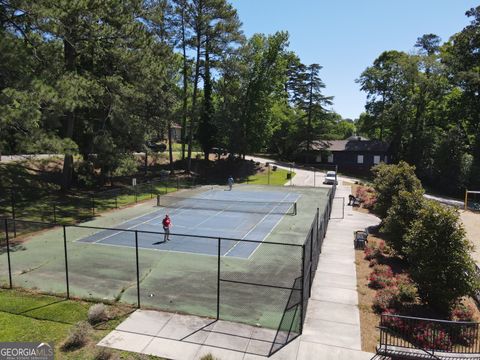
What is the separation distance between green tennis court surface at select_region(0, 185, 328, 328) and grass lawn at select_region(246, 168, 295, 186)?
2262cm

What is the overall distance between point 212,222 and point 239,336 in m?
15.7

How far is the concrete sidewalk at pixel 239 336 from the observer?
400 inches

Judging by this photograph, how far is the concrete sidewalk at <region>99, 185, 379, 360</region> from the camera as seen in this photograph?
400 inches

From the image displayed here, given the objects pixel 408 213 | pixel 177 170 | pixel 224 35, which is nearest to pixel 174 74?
pixel 224 35

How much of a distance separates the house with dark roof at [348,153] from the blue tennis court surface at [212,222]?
95.4 feet

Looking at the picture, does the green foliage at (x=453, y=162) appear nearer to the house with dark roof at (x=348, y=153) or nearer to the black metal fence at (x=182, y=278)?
the house with dark roof at (x=348, y=153)

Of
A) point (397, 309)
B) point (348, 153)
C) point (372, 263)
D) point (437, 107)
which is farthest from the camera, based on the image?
point (348, 153)

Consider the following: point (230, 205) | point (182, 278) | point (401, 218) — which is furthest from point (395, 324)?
point (230, 205)

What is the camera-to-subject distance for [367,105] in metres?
68.5

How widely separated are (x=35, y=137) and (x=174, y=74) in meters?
27.9

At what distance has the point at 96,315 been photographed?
1151 cm

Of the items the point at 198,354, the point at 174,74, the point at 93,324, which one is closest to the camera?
the point at 198,354

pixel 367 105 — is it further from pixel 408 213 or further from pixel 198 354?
pixel 198 354

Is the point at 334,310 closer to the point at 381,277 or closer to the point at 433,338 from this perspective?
the point at 433,338
